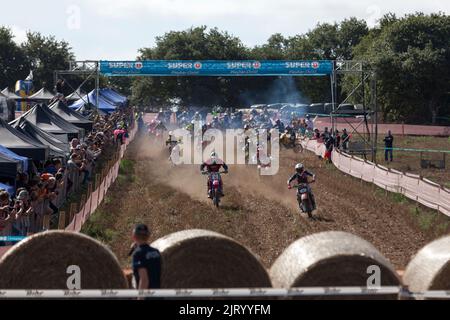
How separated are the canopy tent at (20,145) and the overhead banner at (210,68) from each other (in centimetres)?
2239

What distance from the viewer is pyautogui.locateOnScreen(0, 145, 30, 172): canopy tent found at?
19.1 meters

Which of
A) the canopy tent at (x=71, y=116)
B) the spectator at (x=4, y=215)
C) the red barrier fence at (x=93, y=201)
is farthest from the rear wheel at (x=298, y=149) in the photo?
the spectator at (x=4, y=215)

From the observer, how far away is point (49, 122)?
29469mm

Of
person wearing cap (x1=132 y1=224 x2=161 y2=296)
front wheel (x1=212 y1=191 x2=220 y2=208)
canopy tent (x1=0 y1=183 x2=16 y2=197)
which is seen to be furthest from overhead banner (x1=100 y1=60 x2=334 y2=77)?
person wearing cap (x1=132 y1=224 x2=161 y2=296)

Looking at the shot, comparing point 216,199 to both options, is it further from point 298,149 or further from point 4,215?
point 298,149

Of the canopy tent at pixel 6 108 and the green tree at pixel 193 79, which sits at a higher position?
the green tree at pixel 193 79

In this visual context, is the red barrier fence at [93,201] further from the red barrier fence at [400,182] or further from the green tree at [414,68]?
the green tree at [414,68]

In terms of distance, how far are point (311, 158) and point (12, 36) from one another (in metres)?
63.9

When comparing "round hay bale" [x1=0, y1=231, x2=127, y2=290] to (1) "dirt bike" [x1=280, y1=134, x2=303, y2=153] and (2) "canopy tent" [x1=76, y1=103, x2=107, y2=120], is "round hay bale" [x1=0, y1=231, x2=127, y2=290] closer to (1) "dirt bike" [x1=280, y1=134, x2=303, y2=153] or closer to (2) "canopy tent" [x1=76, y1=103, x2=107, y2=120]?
(2) "canopy tent" [x1=76, y1=103, x2=107, y2=120]

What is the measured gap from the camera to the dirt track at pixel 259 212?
62.8 ft

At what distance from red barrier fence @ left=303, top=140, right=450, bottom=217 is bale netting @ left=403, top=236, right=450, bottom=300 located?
12454 millimetres

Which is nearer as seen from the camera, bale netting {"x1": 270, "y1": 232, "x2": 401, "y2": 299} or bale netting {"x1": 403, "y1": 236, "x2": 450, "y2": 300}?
bale netting {"x1": 270, "y1": 232, "x2": 401, "y2": 299}

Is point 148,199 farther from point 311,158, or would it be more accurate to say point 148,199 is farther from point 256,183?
point 311,158
